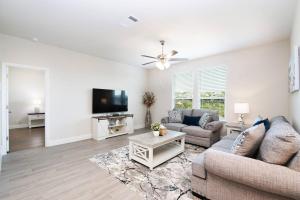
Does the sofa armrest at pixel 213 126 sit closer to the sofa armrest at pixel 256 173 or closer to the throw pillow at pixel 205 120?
the throw pillow at pixel 205 120

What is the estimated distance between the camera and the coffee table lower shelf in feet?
8.93

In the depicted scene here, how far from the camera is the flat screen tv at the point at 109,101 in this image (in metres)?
4.96

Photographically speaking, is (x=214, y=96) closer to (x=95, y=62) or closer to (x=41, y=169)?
(x=95, y=62)

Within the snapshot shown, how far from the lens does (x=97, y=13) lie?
8.27ft

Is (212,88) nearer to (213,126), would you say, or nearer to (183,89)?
(183,89)

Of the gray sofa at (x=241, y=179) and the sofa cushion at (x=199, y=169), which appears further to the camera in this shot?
the sofa cushion at (x=199, y=169)

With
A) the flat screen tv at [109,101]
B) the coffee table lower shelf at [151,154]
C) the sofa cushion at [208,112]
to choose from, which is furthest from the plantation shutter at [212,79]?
the flat screen tv at [109,101]

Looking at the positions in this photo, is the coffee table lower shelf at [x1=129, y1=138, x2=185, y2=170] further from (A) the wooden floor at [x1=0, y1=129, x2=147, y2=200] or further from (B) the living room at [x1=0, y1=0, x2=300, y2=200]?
(A) the wooden floor at [x1=0, y1=129, x2=147, y2=200]

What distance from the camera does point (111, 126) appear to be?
16.4 ft

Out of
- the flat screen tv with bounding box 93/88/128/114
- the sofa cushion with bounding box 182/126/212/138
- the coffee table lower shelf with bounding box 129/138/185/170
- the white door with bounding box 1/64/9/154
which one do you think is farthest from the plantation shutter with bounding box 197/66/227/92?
the white door with bounding box 1/64/9/154

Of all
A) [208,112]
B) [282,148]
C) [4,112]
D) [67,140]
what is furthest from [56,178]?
[208,112]

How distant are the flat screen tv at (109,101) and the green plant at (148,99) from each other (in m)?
1.02

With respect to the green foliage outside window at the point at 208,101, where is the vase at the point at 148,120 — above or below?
below

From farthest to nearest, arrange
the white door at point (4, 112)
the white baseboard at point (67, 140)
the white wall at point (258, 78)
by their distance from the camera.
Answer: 1. the white baseboard at point (67, 140)
2. the white wall at point (258, 78)
3. the white door at point (4, 112)
